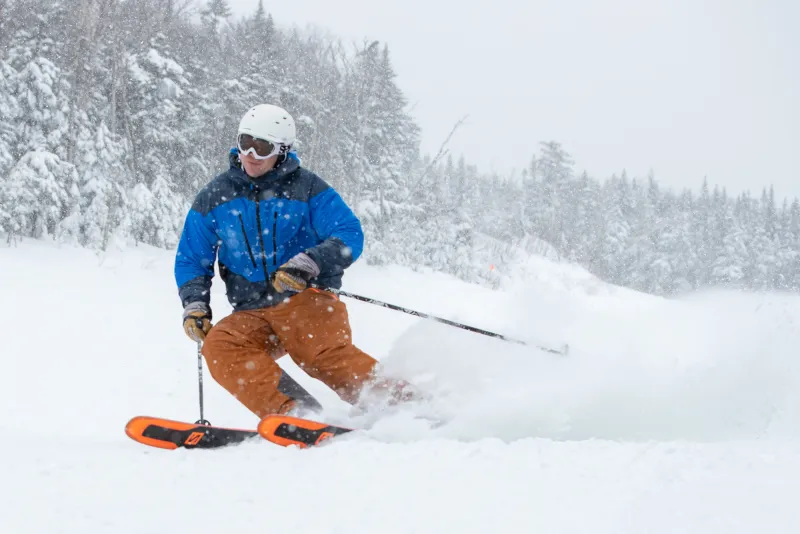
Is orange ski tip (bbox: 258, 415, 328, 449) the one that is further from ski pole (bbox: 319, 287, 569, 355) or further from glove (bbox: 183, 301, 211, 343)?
ski pole (bbox: 319, 287, 569, 355)

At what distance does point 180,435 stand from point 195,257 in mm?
1382

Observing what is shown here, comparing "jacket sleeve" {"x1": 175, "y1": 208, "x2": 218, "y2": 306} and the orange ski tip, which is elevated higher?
"jacket sleeve" {"x1": 175, "y1": 208, "x2": 218, "y2": 306}

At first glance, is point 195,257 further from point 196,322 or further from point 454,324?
point 454,324

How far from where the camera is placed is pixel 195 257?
4.18 metres

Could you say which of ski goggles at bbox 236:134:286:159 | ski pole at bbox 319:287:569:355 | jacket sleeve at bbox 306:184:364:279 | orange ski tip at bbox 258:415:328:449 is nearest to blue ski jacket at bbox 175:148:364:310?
jacket sleeve at bbox 306:184:364:279

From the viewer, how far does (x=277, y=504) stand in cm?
209

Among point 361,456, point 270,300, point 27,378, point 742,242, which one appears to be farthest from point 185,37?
point 742,242

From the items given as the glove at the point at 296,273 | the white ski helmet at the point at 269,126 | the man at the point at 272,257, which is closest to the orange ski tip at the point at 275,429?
the man at the point at 272,257

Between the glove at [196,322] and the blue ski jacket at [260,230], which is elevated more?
the blue ski jacket at [260,230]

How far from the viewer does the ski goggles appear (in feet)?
12.9

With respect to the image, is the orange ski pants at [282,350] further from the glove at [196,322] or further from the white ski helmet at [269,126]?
the white ski helmet at [269,126]

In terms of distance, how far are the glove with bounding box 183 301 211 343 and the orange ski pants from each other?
13 cm

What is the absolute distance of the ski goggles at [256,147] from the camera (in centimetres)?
394

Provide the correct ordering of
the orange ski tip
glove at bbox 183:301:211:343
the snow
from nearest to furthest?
the snow → the orange ski tip → glove at bbox 183:301:211:343
